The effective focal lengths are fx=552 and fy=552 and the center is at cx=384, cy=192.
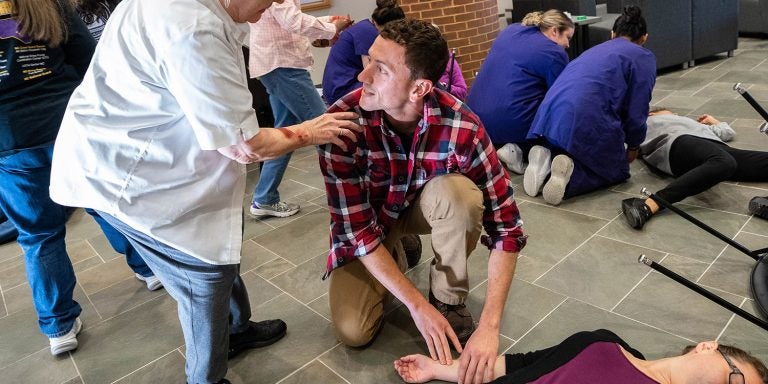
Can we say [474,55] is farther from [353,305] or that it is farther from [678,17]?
[353,305]

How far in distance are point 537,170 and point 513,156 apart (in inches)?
12.5

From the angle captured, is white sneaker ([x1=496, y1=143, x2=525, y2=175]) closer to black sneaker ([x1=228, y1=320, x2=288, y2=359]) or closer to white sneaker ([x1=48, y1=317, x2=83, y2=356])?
black sneaker ([x1=228, y1=320, x2=288, y2=359])

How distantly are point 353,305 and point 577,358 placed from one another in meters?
0.68

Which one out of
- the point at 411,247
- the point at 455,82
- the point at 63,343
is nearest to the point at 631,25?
the point at 455,82

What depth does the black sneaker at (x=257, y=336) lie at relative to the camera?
5.85 ft

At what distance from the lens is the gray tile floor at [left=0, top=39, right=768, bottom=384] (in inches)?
66.7

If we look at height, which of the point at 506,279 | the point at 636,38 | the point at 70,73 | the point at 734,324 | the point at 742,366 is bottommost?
the point at 734,324

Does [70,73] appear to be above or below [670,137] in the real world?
above

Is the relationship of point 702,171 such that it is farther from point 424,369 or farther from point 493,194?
point 424,369

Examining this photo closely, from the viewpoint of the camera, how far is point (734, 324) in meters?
1.65

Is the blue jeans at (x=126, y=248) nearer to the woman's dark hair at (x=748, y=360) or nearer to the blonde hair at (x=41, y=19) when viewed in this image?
the blonde hair at (x=41, y=19)

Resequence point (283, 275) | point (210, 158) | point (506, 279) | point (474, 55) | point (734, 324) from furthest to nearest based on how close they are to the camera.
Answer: point (474, 55) < point (283, 275) < point (734, 324) < point (506, 279) < point (210, 158)

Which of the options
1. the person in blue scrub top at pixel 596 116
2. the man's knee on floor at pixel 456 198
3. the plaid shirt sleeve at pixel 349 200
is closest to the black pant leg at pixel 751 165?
the person in blue scrub top at pixel 596 116

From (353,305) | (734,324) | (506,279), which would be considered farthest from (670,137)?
(353,305)
